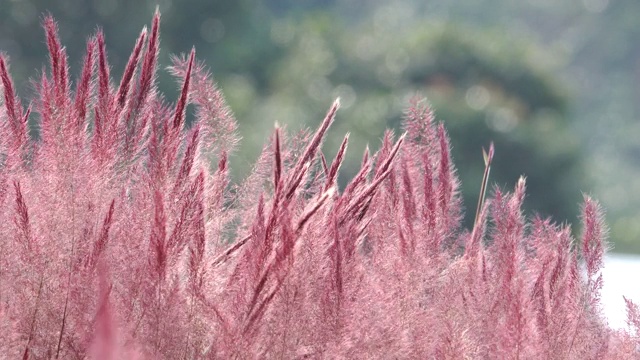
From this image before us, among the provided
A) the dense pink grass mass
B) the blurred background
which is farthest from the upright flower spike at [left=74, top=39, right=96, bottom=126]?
the blurred background

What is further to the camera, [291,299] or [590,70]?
[590,70]

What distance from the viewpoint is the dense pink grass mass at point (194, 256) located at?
3.87 feet

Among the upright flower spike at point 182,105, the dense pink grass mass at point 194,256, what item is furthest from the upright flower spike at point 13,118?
the upright flower spike at point 182,105

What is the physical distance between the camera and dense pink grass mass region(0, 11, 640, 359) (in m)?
1.18

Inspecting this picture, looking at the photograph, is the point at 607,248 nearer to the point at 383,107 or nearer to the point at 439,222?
the point at 439,222

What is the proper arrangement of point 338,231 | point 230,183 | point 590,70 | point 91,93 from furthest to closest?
point 590,70, point 230,183, point 91,93, point 338,231

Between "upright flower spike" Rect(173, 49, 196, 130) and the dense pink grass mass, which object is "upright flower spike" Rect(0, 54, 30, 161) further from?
"upright flower spike" Rect(173, 49, 196, 130)

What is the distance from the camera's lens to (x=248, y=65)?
2728cm

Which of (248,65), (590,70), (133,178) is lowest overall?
(133,178)

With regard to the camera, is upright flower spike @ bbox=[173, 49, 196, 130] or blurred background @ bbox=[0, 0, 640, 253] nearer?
upright flower spike @ bbox=[173, 49, 196, 130]

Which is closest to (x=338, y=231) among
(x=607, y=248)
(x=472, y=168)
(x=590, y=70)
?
(x=607, y=248)

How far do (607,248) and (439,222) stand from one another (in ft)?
0.79

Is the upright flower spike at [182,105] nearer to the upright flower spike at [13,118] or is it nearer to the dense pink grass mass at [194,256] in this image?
the dense pink grass mass at [194,256]

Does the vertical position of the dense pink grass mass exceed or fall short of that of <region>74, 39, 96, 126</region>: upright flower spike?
it falls short
